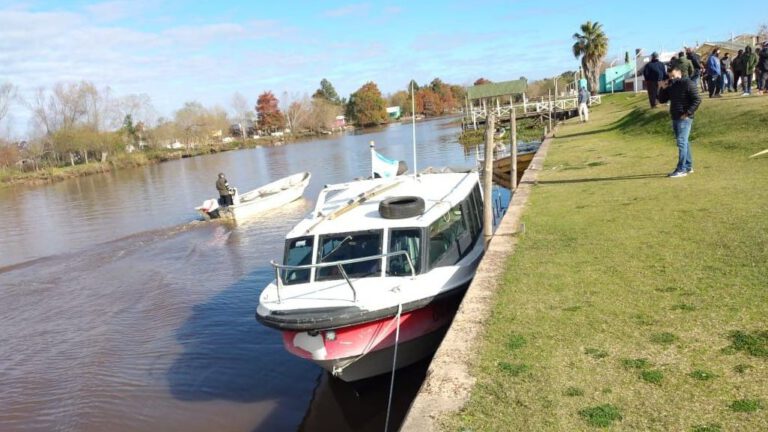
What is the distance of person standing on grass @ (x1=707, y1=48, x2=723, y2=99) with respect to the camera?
20.5 m

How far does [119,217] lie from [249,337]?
20545 mm

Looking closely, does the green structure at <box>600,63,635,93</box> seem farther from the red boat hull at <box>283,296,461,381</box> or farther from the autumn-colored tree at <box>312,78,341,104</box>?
the autumn-colored tree at <box>312,78,341,104</box>

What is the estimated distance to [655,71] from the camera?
20.4 meters

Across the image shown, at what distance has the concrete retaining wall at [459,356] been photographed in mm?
4395

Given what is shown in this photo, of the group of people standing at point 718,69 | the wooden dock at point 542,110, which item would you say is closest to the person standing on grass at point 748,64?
the group of people standing at point 718,69

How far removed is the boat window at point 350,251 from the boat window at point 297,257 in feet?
0.71

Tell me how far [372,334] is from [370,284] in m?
0.71

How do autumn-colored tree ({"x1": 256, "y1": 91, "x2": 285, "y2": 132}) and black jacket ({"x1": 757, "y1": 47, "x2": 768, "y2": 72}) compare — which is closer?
black jacket ({"x1": 757, "y1": 47, "x2": 768, "y2": 72})

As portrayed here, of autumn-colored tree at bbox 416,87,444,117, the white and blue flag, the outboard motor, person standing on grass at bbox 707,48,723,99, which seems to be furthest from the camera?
autumn-colored tree at bbox 416,87,444,117

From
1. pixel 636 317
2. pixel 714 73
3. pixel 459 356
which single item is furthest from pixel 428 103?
pixel 459 356

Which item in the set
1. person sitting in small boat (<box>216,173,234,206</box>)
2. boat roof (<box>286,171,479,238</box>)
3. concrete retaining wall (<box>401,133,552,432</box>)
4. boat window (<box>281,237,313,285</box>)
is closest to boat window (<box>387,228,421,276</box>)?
boat roof (<box>286,171,479,238</box>)

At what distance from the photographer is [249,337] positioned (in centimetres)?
1084

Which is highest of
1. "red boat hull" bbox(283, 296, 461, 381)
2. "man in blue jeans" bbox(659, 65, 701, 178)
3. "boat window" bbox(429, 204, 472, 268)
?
"man in blue jeans" bbox(659, 65, 701, 178)

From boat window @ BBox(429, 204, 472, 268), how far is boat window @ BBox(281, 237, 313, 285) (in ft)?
6.05
